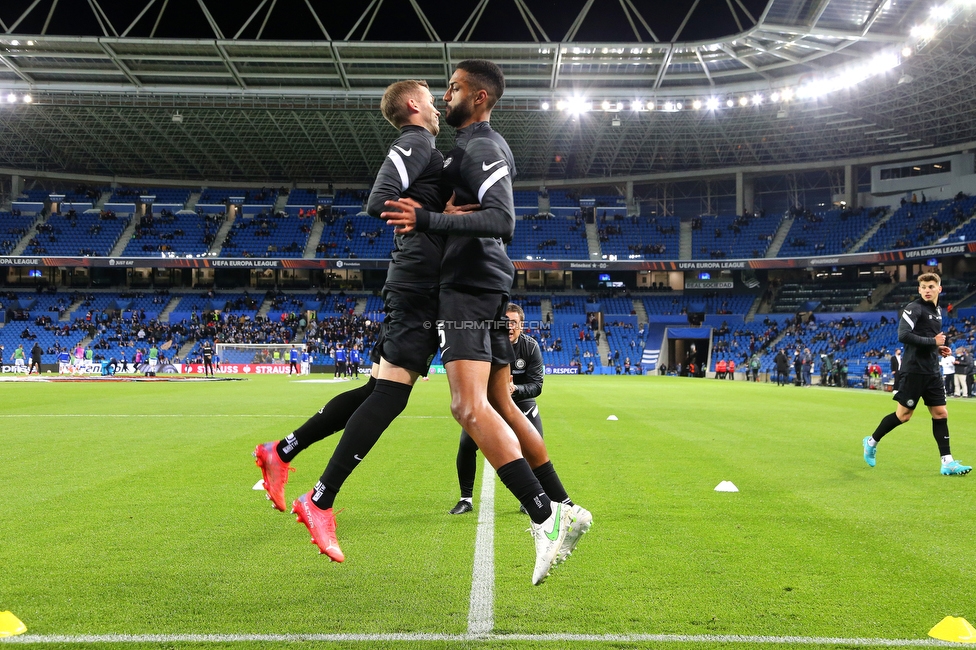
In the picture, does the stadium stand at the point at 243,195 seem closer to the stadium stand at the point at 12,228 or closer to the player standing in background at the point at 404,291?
the stadium stand at the point at 12,228

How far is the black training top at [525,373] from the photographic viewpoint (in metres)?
6.64

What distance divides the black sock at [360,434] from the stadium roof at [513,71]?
38.8 metres

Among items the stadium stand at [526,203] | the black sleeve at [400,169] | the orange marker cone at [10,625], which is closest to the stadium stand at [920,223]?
the stadium stand at [526,203]

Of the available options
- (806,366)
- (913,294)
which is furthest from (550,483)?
(913,294)

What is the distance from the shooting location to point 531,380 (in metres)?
6.71

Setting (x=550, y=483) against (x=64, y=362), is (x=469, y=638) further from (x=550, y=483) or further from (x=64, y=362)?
(x=64, y=362)

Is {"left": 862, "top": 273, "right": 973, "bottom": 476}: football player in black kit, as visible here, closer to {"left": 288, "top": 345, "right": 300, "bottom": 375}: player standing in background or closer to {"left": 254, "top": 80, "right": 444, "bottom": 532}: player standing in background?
{"left": 254, "top": 80, "right": 444, "bottom": 532}: player standing in background

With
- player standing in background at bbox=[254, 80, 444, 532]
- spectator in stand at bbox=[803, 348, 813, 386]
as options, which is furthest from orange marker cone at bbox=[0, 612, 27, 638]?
spectator in stand at bbox=[803, 348, 813, 386]

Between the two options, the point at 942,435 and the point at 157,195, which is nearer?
the point at 942,435

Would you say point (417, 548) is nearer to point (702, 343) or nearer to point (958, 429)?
point (958, 429)

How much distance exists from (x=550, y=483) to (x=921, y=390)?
20.7ft

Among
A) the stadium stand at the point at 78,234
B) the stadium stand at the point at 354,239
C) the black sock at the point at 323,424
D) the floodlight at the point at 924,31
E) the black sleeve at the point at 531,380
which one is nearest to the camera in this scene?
the black sock at the point at 323,424

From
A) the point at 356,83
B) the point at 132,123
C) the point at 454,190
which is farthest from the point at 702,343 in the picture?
the point at 454,190

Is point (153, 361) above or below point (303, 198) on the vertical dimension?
below
